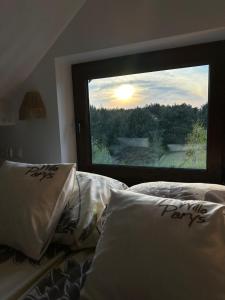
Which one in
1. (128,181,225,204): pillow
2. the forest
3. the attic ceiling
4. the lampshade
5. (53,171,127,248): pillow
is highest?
the attic ceiling

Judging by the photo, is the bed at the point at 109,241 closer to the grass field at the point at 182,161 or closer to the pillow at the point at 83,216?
the pillow at the point at 83,216

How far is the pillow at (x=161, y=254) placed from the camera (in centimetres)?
60

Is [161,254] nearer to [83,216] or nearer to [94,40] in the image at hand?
[83,216]

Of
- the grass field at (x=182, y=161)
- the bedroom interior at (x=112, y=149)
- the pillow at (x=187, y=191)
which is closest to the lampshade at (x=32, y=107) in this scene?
the bedroom interior at (x=112, y=149)

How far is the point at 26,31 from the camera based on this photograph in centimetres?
150

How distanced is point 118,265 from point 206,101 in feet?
3.60

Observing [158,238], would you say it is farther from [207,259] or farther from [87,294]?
[87,294]

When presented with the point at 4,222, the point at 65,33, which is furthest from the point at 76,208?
the point at 65,33

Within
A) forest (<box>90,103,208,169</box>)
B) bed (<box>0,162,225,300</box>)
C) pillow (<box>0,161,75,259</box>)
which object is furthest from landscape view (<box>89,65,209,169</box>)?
pillow (<box>0,161,75,259</box>)

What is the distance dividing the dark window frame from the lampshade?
0.26 m

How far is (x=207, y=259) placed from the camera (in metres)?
0.61

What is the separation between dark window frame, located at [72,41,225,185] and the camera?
54.0 inches

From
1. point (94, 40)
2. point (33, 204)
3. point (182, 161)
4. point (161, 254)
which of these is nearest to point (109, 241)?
point (161, 254)

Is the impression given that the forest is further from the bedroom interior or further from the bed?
the bed
